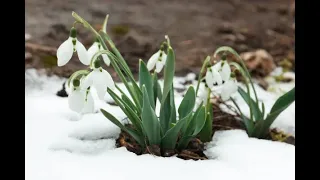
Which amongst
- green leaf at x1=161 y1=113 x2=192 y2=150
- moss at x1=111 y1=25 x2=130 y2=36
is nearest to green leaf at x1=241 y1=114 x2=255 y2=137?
green leaf at x1=161 y1=113 x2=192 y2=150

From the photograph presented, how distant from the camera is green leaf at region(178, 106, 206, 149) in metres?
1.31

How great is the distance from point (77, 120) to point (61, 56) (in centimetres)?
42

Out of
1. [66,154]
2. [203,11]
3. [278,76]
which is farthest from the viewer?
[203,11]

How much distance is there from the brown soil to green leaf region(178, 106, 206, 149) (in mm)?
26

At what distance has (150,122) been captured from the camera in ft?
4.33

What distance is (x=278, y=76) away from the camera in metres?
2.41

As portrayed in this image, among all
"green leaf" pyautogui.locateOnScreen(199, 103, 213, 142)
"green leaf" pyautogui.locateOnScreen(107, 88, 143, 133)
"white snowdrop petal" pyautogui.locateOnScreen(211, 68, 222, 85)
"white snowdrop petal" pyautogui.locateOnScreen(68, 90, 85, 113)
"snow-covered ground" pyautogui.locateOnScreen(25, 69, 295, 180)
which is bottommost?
"snow-covered ground" pyautogui.locateOnScreen(25, 69, 295, 180)

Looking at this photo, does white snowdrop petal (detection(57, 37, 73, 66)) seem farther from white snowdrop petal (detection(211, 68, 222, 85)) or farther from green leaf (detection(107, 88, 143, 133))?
white snowdrop petal (detection(211, 68, 222, 85))

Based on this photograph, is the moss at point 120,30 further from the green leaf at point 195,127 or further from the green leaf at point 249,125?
the green leaf at point 195,127

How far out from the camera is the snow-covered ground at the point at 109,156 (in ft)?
4.06

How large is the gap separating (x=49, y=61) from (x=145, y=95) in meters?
1.11

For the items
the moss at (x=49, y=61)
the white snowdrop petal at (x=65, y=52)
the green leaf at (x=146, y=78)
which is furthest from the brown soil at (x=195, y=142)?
the moss at (x=49, y=61)
